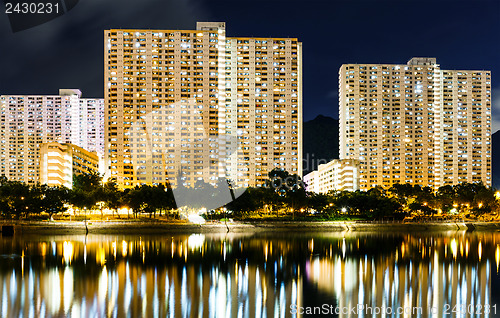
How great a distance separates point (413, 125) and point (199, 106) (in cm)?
8179

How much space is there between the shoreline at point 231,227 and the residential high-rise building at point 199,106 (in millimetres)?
63430

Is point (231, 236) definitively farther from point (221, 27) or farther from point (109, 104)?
point (221, 27)

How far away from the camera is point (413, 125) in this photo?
178625 mm

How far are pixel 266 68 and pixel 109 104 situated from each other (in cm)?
4949

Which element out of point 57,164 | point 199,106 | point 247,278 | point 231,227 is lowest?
point 231,227

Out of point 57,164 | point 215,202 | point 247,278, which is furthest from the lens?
point 57,164

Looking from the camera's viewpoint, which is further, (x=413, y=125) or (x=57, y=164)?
(x=413, y=125)

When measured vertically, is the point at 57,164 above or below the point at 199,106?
below

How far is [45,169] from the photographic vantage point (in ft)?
485

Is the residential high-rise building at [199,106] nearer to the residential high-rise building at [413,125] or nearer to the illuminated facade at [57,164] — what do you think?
the illuminated facade at [57,164]

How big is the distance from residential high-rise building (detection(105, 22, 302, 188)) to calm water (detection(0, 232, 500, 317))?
80.4 meters

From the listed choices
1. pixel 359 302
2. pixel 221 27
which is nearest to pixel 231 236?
pixel 359 302

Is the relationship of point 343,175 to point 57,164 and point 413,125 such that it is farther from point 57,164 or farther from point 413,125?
point 57,164

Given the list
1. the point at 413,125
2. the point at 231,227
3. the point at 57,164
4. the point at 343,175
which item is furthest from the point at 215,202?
the point at 413,125
